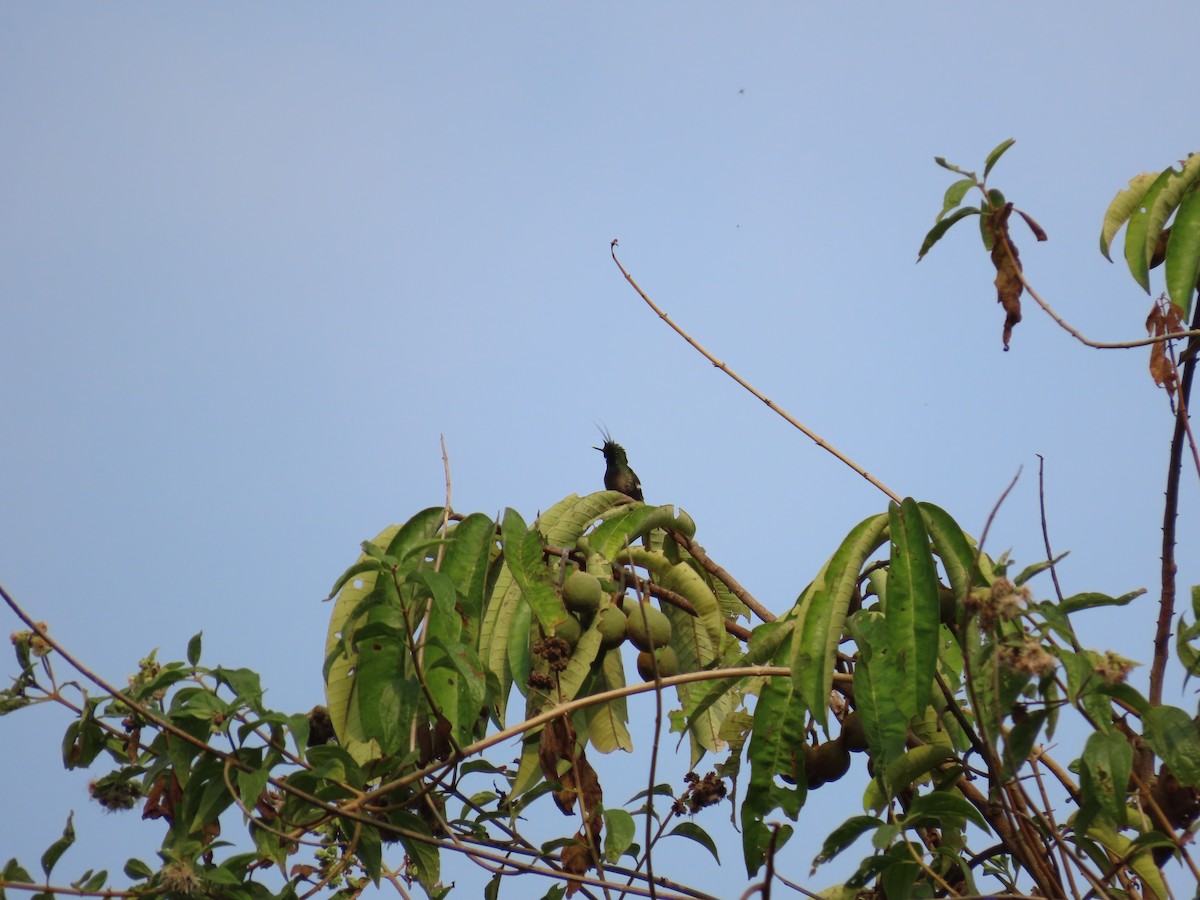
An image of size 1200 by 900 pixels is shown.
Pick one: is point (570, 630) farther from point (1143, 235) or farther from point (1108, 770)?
point (1143, 235)

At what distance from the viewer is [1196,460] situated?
6.84 feet

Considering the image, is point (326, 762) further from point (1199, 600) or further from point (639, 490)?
point (639, 490)

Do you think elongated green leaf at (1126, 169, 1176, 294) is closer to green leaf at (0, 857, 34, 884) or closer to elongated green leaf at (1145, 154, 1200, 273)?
elongated green leaf at (1145, 154, 1200, 273)

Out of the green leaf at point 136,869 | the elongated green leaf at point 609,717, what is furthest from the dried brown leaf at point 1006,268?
the green leaf at point 136,869

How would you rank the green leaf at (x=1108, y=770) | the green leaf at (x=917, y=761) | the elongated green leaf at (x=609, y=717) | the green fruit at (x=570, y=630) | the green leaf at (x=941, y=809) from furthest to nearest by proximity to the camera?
1. the elongated green leaf at (x=609, y=717)
2. the green fruit at (x=570, y=630)
3. the green leaf at (x=917, y=761)
4. the green leaf at (x=941, y=809)
5. the green leaf at (x=1108, y=770)

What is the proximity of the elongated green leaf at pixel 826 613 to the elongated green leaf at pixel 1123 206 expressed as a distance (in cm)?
79

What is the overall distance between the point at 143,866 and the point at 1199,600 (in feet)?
6.27

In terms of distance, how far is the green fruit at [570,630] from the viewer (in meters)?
2.54

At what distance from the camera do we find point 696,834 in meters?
2.62

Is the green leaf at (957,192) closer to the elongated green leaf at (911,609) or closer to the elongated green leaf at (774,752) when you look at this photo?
the elongated green leaf at (911,609)

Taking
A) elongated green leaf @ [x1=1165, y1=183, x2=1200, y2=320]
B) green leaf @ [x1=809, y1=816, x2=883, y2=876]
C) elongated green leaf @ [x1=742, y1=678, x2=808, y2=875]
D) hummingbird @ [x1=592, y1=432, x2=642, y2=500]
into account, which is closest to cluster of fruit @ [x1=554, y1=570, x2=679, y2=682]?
elongated green leaf @ [x1=742, y1=678, x2=808, y2=875]

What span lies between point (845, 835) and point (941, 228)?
1.12 metres

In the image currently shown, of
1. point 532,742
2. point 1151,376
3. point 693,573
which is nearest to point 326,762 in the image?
point 532,742

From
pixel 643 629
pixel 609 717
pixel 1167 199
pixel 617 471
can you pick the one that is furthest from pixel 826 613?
pixel 617 471
